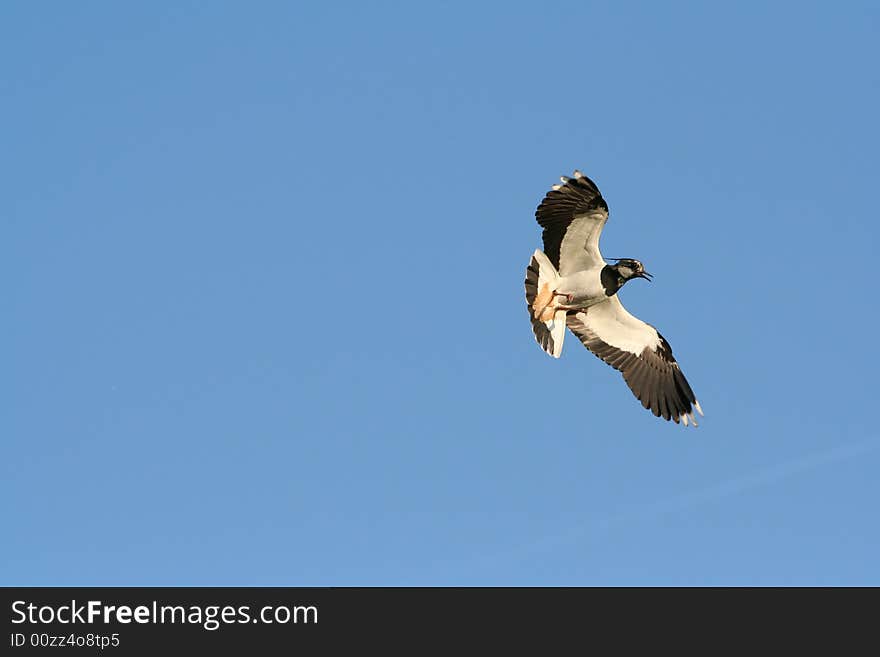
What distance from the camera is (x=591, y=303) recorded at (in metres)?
21.9

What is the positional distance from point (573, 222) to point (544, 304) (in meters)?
1.88

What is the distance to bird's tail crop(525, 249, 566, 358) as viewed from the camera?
21.1 meters

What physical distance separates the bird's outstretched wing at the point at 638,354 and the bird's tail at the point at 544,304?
32.7 inches

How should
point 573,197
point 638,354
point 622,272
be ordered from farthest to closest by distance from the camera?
point 638,354 → point 622,272 → point 573,197

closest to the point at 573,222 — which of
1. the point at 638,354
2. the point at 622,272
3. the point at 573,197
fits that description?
the point at 573,197

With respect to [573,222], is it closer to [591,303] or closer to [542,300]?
[542,300]

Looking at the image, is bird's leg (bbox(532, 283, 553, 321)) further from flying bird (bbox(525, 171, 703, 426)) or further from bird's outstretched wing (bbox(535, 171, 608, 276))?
bird's outstretched wing (bbox(535, 171, 608, 276))

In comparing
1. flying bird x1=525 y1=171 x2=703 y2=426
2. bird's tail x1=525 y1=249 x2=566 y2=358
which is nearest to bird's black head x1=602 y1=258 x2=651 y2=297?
flying bird x1=525 y1=171 x2=703 y2=426

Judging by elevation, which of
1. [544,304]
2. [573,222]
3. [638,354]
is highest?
[573,222]
